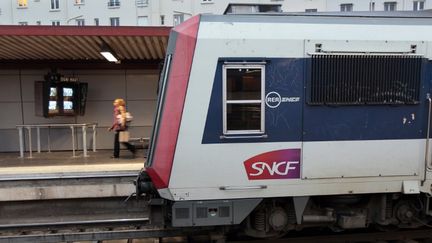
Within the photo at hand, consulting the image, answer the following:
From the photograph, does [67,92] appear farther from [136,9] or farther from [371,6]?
[371,6]

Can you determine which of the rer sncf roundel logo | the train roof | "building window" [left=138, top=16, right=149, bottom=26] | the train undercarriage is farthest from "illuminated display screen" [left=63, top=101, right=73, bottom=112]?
"building window" [left=138, top=16, right=149, bottom=26]

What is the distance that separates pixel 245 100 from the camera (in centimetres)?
445

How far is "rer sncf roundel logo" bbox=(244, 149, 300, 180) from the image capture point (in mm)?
4438

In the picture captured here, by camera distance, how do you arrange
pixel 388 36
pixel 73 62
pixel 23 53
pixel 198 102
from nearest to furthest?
pixel 198 102 < pixel 388 36 < pixel 23 53 < pixel 73 62

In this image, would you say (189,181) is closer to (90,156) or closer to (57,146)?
(90,156)

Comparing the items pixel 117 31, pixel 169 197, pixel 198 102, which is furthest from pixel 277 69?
pixel 117 31

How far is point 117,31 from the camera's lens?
7.38 meters

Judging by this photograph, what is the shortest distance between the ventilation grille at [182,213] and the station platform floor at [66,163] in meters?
3.02

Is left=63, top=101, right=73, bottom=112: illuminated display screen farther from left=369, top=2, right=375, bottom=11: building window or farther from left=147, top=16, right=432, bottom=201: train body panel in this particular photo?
left=369, top=2, right=375, bottom=11: building window

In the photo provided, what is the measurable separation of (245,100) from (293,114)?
24.5 inches

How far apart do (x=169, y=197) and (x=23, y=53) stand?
710 cm

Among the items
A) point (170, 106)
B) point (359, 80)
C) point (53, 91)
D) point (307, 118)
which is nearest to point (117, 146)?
point (53, 91)

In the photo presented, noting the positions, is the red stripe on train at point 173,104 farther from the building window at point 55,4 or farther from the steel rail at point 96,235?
the building window at point 55,4

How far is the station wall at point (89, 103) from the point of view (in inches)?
417
